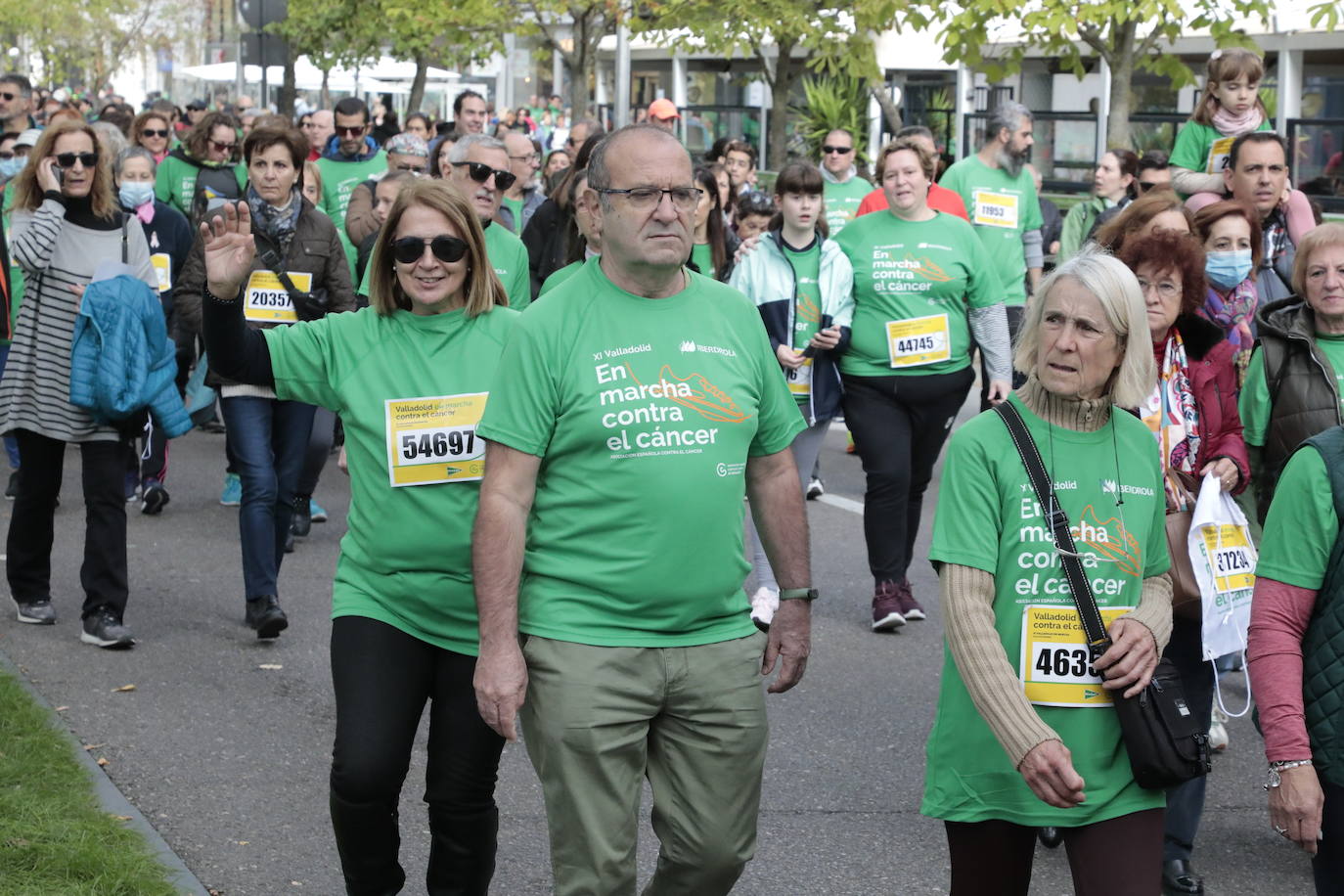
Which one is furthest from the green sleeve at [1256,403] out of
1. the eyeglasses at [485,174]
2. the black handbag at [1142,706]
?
the eyeglasses at [485,174]

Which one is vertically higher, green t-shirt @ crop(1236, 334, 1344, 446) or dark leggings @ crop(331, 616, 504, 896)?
green t-shirt @ crop(1236, 334, 1344, 446)

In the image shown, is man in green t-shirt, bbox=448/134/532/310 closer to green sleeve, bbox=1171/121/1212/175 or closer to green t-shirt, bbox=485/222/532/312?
green t-shirt, bbox=485/222/532/312

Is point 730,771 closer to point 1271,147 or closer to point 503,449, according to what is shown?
point 503,449

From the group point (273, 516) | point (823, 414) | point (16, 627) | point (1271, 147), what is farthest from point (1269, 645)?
point (16, 627)

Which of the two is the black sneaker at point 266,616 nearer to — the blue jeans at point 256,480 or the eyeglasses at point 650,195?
the blue jeans at point 256,480

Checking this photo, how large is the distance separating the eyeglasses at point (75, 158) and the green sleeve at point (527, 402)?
436 centimetres

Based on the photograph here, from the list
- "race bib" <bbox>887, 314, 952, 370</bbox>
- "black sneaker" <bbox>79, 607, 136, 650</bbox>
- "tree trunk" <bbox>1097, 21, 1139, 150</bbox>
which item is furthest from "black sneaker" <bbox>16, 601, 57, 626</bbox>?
"tree trunk" <bbox>1097, 21, 1139, 150</bbox>

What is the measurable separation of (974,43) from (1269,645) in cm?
1307

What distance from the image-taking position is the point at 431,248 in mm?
4594

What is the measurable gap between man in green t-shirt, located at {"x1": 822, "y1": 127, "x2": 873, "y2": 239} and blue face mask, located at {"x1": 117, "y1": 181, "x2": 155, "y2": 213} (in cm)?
422

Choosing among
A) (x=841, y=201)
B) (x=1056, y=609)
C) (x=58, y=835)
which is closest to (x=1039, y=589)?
(x=1056, y=609)

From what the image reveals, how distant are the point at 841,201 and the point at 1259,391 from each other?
23.9ft

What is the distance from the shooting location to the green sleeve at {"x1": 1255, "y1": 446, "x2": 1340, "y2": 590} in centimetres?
363

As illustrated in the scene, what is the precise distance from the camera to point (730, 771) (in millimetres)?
3844
